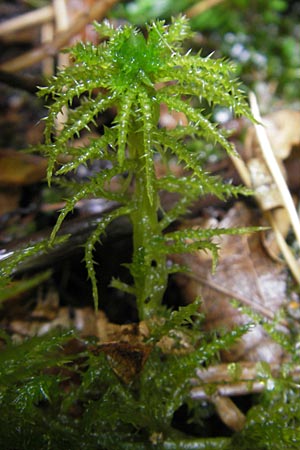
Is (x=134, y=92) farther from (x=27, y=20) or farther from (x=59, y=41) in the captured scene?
(x=27, y=20)

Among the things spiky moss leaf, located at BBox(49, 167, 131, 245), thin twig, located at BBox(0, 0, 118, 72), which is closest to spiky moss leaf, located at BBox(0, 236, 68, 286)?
spiky moss leaf, located at BBox(49, 167, 131, 245)

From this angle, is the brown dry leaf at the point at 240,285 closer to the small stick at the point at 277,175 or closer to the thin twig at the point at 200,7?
the small stick at the point at 277,175

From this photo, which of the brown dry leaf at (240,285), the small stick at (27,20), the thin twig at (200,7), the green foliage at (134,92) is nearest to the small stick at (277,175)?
the brown dry leaf at (240,285)

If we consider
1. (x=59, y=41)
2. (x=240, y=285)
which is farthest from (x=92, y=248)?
(x=59, y=41)

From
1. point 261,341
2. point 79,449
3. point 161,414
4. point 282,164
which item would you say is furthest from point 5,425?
point 282,164

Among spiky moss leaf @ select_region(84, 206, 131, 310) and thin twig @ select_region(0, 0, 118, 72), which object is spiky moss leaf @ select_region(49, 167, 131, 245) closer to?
spiky moss leaf @ select_region(84, 206, 131, 310)

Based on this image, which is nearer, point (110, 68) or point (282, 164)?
point (110, 68)

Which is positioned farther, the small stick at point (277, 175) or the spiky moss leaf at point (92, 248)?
the small stick at point (277, 175)

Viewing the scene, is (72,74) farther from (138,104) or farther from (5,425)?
(5,425)
